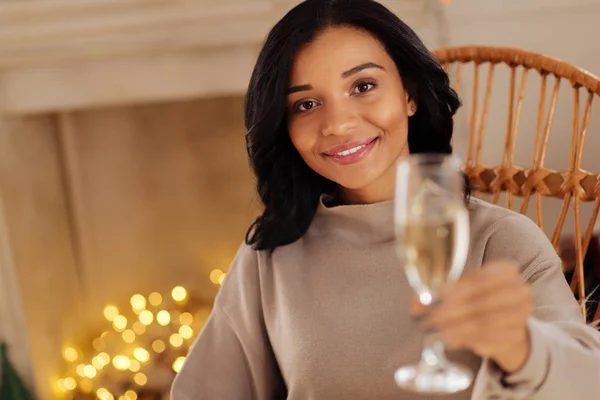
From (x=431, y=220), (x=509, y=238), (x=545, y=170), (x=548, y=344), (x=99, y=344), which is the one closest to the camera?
(x=431, y=220)

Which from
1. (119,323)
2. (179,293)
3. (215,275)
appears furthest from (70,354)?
(215,275)

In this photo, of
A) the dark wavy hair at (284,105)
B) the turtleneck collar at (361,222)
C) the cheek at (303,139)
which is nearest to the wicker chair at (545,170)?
the dark wavy hair at (284,105)

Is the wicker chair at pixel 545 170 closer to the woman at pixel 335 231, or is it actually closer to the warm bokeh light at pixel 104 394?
the woman at pixel 335 231

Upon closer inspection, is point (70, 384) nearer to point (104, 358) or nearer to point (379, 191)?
point (104, 358)

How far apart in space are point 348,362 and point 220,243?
1375 millimetres

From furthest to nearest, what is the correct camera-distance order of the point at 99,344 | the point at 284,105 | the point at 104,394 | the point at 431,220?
the point at 99,344, the point at 104,394, the point at 284,105, the point at 431,220

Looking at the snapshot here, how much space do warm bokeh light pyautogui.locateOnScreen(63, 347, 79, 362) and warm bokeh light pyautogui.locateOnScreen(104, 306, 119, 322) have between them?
0.15m

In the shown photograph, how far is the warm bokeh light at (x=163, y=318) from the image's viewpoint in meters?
2.35

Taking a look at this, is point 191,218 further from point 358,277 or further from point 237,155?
point 358,277

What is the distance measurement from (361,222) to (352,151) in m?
0.16

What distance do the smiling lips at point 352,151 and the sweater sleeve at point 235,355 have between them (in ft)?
0.91

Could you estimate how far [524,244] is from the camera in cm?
107

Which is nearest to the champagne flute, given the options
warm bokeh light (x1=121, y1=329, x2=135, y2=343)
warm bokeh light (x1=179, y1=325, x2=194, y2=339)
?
warm bokeh light (x1=179, y1=325, x2=194, y2=339)

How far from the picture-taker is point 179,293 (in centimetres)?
240
